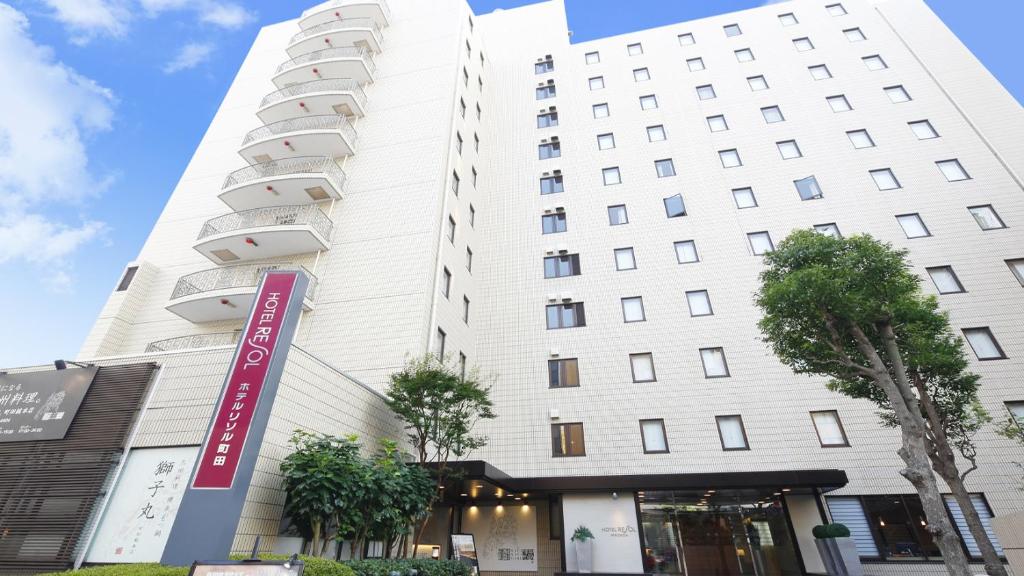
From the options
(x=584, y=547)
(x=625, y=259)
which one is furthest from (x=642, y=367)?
(x=584, y=547)

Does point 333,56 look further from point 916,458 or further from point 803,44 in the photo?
point 916,458

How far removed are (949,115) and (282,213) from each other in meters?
29.3

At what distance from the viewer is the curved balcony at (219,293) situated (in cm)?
1545

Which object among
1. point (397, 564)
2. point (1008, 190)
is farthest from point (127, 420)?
point (1008, 190)

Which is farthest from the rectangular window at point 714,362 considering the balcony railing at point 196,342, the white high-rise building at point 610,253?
the balcony railing at point 196,342

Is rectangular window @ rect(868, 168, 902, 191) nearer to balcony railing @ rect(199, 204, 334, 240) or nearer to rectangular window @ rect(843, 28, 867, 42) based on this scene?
rectangular window @ rect(843, 28, 867, 42)

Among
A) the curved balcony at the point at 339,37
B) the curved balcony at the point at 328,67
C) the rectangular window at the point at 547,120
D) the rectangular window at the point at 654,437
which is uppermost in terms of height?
the curved balcony at the point at 339,37

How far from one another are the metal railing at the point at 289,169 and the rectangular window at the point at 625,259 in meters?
12.2

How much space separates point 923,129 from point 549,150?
55.9ft

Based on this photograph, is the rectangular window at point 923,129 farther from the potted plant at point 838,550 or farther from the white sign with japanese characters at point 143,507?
the white sign with japanese characters at point 143,507

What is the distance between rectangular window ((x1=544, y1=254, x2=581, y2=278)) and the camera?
69.1 ft

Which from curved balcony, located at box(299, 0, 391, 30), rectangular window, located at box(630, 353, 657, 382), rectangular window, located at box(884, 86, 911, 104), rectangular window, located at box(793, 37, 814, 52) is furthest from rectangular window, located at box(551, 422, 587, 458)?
rectangular window, located at box(793, 37, 814, 52)

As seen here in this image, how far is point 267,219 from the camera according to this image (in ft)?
59.5

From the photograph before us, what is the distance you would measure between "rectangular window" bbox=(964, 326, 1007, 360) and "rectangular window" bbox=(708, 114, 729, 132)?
13.1m
